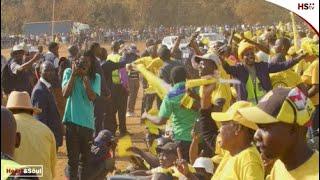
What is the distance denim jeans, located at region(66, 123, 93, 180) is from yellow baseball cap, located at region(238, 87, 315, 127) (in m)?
4.04

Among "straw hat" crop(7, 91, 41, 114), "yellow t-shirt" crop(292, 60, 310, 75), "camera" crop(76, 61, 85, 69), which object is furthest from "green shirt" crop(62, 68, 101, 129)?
"yellow t-shirt" crop(292, 60, 310, 75)

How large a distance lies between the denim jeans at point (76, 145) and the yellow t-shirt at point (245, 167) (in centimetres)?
340

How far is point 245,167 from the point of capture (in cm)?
357

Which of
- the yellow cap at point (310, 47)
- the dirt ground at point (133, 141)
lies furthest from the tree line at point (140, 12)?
the yellow cap at point (310, 47)

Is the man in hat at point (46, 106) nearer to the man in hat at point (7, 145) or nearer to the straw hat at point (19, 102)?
the straw hat at point (19, 102)

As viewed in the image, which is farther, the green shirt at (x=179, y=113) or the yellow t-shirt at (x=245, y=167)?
the green shirt at (x=179, y=113)

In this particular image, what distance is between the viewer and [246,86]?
679 centimetres

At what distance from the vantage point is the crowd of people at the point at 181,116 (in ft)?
9.82

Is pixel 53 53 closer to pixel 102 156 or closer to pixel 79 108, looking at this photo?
pixel 79 108

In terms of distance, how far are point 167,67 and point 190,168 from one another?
12.8 feet

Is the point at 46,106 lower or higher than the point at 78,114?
higher

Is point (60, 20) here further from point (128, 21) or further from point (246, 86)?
point (246, 86)

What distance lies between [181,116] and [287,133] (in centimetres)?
372

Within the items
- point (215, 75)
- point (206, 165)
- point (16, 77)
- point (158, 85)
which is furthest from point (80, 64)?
point (206, 165)
